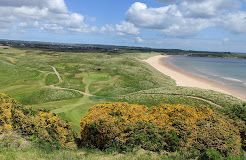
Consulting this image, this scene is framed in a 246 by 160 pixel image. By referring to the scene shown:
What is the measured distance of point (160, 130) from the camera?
29188 millimetres

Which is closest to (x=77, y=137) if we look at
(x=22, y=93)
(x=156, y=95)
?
(x=156, y=95)

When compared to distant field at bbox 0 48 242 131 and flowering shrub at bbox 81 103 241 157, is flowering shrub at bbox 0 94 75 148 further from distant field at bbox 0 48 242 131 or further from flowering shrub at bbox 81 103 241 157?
distant field at bbox 0 48 242 131

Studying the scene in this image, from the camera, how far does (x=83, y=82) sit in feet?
288

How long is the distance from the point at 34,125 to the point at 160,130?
9218 millimetres

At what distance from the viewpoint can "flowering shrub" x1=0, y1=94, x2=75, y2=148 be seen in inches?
1155

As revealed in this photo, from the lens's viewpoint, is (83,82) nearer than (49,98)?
No

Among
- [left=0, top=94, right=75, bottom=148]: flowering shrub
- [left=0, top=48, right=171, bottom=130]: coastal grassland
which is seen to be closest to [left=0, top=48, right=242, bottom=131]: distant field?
[left=0, top=48, right=171, bottom=130]: coastal grassland

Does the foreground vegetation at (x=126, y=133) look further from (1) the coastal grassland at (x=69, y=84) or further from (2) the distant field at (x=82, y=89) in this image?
(1) the coastal grassland at (x=69, y=84)

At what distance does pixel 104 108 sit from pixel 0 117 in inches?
351

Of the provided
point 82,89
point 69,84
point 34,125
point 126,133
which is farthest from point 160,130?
point 69,84

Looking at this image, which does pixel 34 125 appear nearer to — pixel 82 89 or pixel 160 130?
pixel 160 130

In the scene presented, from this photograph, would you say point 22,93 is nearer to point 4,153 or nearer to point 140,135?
point 140,135

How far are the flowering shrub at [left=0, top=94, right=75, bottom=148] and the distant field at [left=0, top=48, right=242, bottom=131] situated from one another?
10575mm

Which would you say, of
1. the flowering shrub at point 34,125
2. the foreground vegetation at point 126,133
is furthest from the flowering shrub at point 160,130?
the flowering shrub at point 34,125
